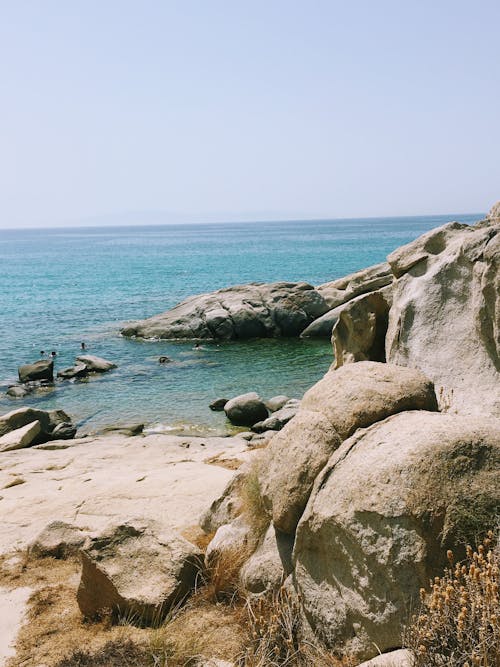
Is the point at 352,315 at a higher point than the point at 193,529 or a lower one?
higher

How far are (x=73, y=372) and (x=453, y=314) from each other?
20.8 m

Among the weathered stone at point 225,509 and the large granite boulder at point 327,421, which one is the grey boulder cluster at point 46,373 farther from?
the large granite boulder at point 327,421

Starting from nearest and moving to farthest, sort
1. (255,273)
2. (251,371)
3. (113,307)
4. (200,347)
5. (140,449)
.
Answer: (140,449) → (251,371) → (200,347) → (113,307) → (255,273)

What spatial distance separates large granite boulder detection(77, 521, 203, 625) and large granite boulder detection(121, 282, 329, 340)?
2656 cm

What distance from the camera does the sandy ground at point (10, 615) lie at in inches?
253

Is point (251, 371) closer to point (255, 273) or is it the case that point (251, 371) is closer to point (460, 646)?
point (460, 646)

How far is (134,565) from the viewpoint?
690 cm

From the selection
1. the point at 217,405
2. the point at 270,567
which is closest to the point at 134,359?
the point at 217,405

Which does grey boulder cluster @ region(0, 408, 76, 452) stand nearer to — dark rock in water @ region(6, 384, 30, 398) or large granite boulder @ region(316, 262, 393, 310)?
dark rock in water @ region(6, 384, 30, 398)

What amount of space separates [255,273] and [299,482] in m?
73.5

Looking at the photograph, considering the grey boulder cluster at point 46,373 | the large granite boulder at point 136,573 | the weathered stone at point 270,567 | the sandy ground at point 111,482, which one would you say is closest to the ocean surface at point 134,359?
the grey boulder cluster at point 46,373


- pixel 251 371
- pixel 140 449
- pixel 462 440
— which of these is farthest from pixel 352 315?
pixel 251 371

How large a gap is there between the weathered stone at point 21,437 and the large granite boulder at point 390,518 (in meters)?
13.2

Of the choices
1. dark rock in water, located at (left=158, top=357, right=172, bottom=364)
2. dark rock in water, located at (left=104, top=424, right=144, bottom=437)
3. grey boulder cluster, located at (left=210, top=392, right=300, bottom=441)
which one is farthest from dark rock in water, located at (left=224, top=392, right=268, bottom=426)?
dark rock in water, located at (left=158, top=357, right=172, bottom=364)
